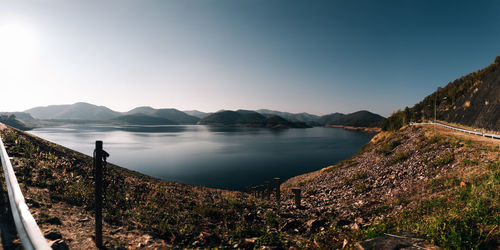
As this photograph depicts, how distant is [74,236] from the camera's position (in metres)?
6.09

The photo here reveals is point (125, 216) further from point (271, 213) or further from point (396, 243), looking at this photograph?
point (396, 243)

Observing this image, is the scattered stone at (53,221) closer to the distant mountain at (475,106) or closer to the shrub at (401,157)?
the shrub at (401,157)

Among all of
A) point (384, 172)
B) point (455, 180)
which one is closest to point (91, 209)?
point (455, 180)

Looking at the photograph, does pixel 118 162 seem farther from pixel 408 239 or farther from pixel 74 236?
pixel 408 239

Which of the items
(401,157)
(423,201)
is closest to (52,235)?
(423,201)

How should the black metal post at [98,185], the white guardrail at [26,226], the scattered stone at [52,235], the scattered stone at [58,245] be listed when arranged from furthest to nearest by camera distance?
the scattered stone at [52,235] → the black metal post at [98,185] → the scattered stone at [58,245] → the white guardrail at [26,226]

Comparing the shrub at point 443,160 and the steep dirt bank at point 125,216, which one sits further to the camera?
the shrub at point 443,160

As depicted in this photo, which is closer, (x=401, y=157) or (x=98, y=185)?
(x=98, y=185)

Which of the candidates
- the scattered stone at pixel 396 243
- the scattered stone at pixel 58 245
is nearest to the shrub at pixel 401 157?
the scattered stone at pixel 396 243

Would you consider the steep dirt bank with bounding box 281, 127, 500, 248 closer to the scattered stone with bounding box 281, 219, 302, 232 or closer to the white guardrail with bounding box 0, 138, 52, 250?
the scattered stone with bounding box 281, 219, 302, 232

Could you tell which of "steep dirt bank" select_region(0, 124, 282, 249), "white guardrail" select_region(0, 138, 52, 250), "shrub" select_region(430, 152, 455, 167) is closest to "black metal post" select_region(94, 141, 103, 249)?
"steep dirt bank" select_region(0, 124, 282, 249)

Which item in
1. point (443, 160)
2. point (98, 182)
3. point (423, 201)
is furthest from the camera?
point (443, 160)

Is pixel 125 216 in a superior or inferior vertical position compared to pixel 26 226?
inferior

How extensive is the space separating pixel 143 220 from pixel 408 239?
9.03 metres
